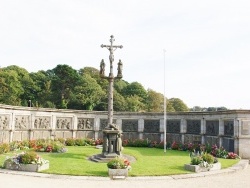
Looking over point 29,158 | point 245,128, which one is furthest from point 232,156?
point 29,158

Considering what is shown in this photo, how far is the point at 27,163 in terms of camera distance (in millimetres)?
16469

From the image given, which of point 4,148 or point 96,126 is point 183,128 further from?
point 4,148

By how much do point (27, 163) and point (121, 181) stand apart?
19.1ft

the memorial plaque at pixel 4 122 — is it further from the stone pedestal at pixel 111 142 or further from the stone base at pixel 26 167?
the stone pedestal at pixel 111 142

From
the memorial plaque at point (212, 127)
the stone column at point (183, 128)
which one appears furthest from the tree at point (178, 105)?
the memorial plaque at point (212, 127)

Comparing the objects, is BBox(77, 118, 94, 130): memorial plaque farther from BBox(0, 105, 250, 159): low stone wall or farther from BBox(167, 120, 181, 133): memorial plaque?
BBox(167, 120, 181, 133): memorial plaque

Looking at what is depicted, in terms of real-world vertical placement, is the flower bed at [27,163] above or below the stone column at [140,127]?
below

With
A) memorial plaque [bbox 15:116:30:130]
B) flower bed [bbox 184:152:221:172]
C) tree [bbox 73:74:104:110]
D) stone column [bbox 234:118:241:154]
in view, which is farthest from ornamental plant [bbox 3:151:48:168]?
tree [bbox 73:74:104:110]

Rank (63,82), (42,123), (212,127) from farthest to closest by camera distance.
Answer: (63,82) < (42,123) < (212,127)

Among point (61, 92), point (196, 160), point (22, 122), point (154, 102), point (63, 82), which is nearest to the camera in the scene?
point (196, 160)

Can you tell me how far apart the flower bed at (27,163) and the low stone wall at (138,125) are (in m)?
10.1

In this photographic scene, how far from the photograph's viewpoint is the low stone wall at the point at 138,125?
957 inches

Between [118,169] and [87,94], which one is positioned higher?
[87,94]

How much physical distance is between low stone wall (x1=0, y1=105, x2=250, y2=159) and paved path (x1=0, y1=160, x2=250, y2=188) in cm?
842
